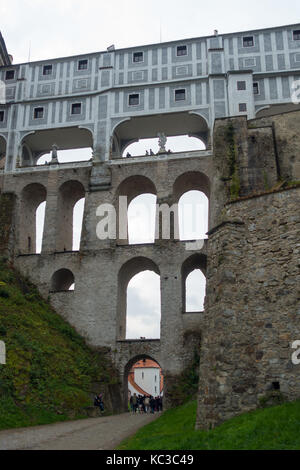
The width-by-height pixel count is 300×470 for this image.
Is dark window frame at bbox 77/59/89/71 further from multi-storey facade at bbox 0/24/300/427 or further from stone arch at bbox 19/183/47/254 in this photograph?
stone arch at bbox 19/183/47/254

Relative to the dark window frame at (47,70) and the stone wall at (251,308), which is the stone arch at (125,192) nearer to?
the dark window frame at (47,70)

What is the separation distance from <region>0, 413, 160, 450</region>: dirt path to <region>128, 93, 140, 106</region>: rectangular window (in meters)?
25.8

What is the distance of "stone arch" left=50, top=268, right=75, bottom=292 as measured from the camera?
32266 mm

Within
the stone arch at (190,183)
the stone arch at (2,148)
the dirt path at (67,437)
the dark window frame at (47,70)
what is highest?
the dark window frame at (47,70)

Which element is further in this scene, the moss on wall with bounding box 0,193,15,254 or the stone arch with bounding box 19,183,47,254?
the stone arch with bounding box 19,183,47,254

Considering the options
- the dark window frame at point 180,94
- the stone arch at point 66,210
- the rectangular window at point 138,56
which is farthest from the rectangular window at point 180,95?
the stone arch at point 66,210

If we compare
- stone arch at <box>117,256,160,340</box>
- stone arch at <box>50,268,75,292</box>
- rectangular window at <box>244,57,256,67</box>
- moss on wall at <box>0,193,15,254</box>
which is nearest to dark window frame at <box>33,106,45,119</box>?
moss on wall at <box>0,193,15,254</box>

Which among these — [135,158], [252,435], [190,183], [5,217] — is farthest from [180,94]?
[252,435]

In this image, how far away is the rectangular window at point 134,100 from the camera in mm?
36812

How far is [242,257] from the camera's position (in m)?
12.4

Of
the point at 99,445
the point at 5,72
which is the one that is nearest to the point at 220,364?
the point at 99,445

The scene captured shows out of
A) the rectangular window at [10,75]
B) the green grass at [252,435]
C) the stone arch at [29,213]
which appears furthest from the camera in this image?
the rectangular window at [10,75]

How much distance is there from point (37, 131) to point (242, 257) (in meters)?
29.3

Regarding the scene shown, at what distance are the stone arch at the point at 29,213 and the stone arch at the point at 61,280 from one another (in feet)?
11.9
